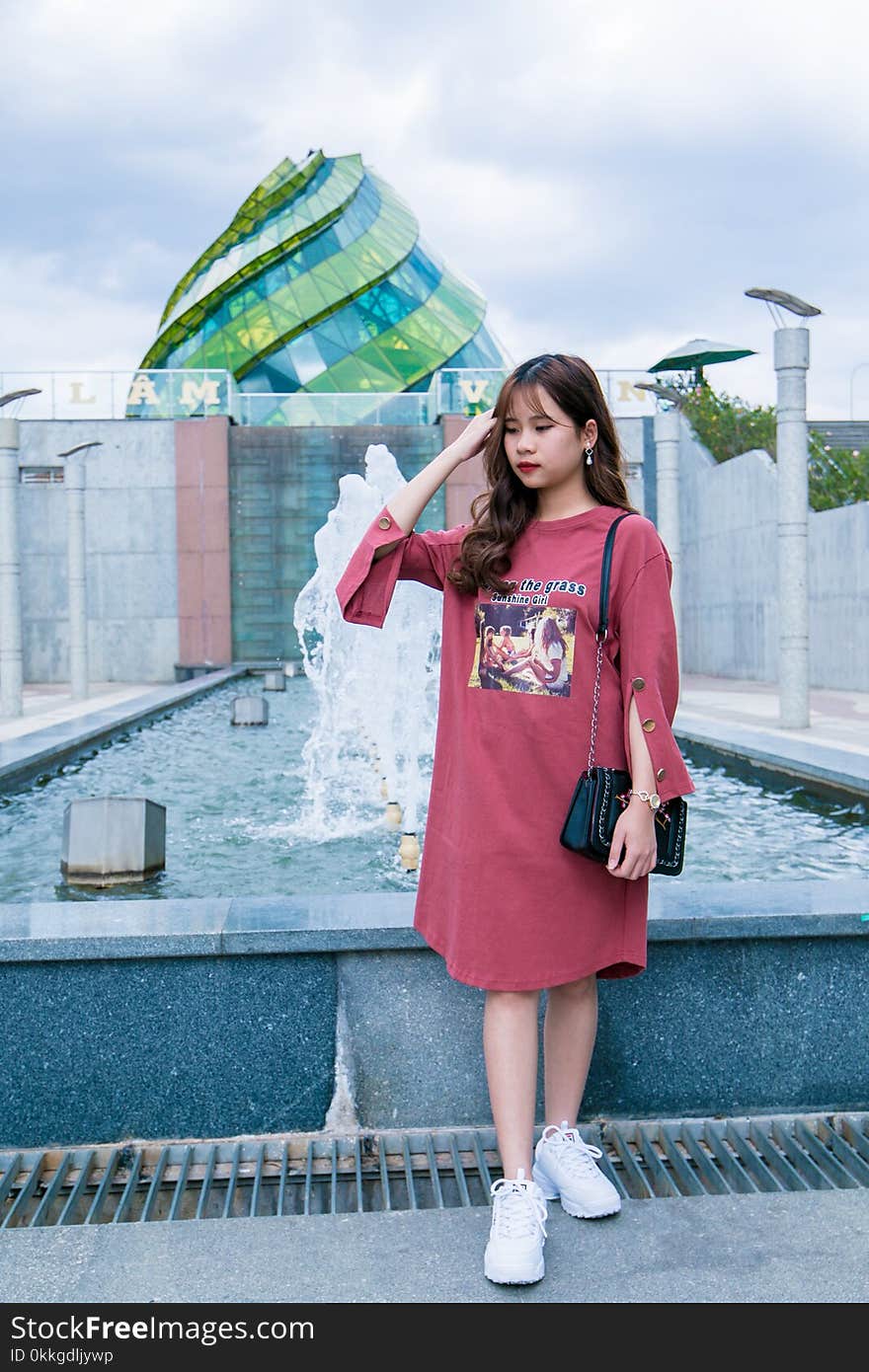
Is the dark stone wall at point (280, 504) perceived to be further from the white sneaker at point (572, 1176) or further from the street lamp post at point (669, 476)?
the white sneaker at point (572, 1176)

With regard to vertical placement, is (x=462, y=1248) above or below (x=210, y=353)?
below

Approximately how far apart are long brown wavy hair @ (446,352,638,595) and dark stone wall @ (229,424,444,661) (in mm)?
18532

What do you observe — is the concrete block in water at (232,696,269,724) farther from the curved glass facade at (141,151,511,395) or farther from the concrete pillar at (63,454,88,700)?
the curved glass facade at (141,151,511,395)

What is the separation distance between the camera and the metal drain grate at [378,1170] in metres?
2.42

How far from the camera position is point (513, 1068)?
2234 millimetres

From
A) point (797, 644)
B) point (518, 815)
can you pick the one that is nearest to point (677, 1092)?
point (518, 815)

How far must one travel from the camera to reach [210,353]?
26438 millimetres

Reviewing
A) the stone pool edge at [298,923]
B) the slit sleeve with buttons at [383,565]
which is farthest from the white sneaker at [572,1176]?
the slit sleeve with buttons at [383,565]

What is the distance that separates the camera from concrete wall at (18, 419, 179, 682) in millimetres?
Result: 20438

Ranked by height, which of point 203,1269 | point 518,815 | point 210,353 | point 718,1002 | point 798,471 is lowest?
point 203,1269

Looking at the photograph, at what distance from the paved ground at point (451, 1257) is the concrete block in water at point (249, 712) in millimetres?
7917

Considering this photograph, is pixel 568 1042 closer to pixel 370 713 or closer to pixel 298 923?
pixel 298 923

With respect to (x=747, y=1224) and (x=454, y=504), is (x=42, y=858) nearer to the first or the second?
(x=747, y=1224)

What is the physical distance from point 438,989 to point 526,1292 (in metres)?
0.79
